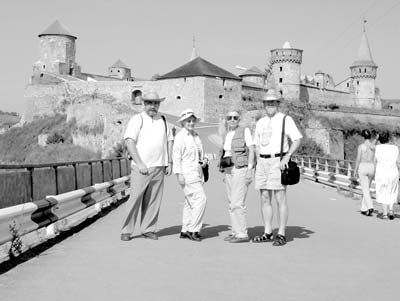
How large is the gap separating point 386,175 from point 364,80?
9708cm

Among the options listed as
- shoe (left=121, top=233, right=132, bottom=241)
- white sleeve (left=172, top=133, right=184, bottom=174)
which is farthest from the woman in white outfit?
shoe (left=121, top=233, right=132, bottom=241)

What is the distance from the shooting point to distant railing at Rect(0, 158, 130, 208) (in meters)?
7.67

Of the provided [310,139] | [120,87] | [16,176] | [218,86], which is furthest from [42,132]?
[16,176]

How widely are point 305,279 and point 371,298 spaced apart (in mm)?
851

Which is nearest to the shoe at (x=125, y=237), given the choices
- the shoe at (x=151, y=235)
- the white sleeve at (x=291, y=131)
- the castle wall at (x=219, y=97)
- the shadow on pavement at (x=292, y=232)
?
the shoe at (x=151, y=235)

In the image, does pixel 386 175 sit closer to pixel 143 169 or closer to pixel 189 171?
pixel 189 171

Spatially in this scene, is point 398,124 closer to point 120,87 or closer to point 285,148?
point 120,87

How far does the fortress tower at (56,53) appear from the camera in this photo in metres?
95.8

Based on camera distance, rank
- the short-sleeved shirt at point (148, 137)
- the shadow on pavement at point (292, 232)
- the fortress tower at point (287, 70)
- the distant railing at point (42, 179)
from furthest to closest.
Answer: the fortress tower at point (287, 70) → the shadow on pavement at point (292, 232) → the short-sleeved shirt at point (148, 137) → the distant railing at point (42, 179)

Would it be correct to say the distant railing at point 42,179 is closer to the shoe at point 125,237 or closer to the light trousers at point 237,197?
the shoe at point 125,237

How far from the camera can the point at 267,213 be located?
8.51 meters

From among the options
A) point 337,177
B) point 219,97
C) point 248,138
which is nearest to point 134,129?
point 248,138

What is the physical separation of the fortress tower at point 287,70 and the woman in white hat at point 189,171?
8206 cm

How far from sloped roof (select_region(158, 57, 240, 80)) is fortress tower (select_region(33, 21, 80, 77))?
77.4ft
